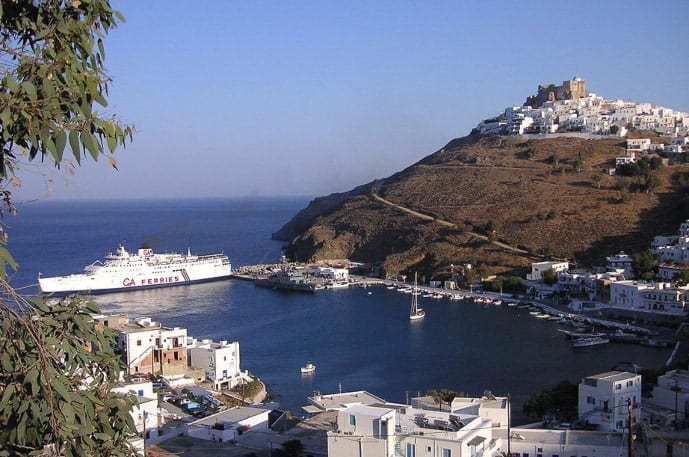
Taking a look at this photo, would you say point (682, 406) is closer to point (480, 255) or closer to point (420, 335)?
point (420, 335)

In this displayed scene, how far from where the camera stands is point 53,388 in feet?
5.12

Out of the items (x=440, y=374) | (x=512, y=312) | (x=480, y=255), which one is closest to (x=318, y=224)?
(x=480, y=255)

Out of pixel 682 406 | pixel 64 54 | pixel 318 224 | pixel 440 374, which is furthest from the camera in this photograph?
pixel 318 224

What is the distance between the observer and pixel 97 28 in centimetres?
172

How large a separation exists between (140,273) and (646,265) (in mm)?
17324

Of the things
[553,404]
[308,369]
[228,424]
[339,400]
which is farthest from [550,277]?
[228,424]

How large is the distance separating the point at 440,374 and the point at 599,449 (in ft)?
20.4

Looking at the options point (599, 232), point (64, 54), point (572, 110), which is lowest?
point (599, 232)

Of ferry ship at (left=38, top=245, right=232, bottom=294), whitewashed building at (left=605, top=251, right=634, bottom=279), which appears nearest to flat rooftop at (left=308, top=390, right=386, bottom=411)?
whitewashed building at (left=605, top=251, right=634, bottom=279)

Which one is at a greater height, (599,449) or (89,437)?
(89,437)

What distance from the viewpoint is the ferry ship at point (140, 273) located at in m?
26.3

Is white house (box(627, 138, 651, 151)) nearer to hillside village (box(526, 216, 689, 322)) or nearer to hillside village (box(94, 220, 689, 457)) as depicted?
hillside village (box(526, 216, 689, 322))

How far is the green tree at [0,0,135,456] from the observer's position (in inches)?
61.2

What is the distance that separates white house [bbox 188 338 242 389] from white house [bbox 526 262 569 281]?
12631mm
